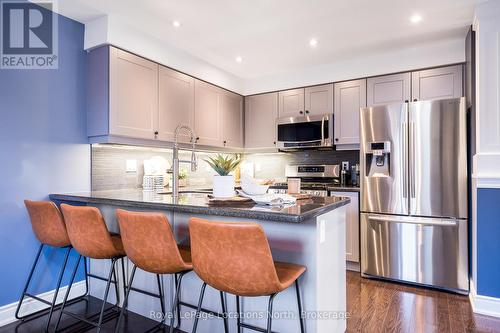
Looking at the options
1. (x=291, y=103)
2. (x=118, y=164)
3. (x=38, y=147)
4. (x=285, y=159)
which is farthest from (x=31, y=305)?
(x=291, y=103)

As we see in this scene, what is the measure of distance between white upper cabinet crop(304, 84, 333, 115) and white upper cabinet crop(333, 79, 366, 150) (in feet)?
0.26

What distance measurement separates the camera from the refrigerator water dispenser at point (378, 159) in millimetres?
3148

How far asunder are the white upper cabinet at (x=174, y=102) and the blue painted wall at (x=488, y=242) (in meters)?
2.96

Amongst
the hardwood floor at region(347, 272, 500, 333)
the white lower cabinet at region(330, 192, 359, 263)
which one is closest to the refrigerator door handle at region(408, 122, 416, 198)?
the white lower cabinet at region(330, 192, 359, 263)

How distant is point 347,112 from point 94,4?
2899 millimetres

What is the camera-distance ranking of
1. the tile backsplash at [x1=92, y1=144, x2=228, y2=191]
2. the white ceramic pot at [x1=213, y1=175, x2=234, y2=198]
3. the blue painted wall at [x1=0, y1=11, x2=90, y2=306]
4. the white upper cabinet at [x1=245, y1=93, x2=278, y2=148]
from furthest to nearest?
1. the white upper cabinet at [x1=245, y1=93, x2=278, y2=148]
2. the tile backsplash at [x1=92, y1=144, x2=228, y2=191]
3. the blue painted wall at [x1=0, y1=11, x2=90, y2=306]
4. the white ceramic pot at [x1=213, y1=175, x2=234, y2=198]

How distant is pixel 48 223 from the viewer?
2.22m

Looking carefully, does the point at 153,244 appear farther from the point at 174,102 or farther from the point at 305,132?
the point at 305,132

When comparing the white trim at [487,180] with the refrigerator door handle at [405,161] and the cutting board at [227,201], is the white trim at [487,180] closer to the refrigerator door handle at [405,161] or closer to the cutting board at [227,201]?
the refrigerator door handle at [405,161]

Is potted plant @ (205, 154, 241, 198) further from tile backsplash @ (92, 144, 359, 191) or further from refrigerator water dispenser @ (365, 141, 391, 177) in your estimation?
refrigerator water dispenser @ (365, 141, 391, 177)

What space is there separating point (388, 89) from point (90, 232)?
3358 mm

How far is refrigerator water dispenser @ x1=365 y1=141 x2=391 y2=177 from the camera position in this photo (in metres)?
3.15

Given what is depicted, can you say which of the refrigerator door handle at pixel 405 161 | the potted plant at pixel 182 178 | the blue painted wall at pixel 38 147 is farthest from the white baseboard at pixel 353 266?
the blue painted wall at pixel 38 147

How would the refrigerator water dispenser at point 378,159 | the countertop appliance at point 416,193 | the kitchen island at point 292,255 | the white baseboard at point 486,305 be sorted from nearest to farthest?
1. the kitchen island at point 292,255
2. the white baseboard at point 486,305
3. the countertop appliance at point 416,193
4. the refrigerator water dispenser at point 378,159
